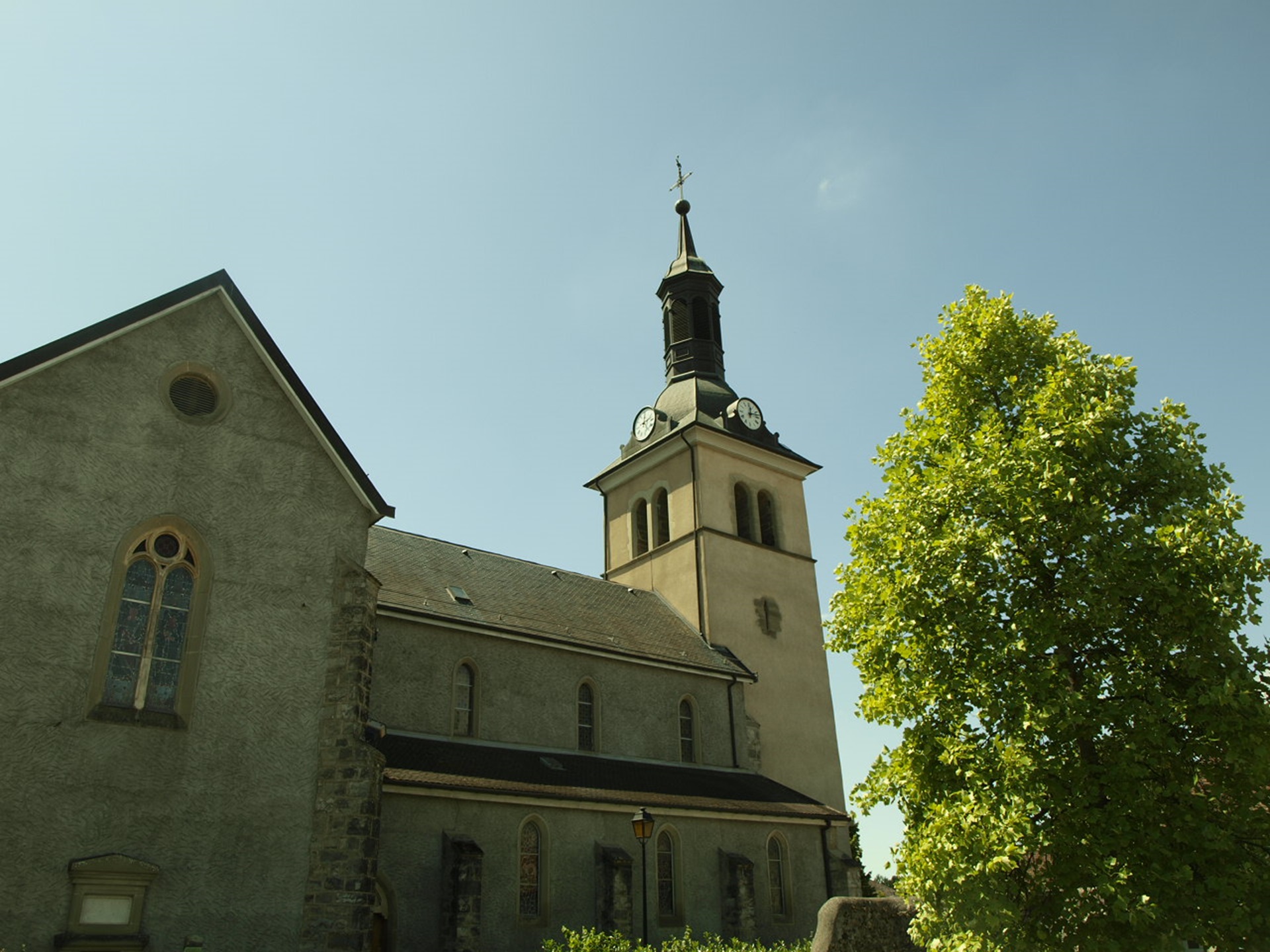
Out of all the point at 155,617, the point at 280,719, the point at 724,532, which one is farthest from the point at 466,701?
the point at 724,532

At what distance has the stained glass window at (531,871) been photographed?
18203 mm

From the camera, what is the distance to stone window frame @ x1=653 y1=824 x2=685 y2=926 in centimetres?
2034

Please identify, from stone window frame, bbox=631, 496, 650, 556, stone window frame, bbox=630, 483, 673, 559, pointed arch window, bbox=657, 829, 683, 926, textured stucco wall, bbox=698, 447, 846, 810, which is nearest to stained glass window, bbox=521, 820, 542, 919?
pointed arch window, bbox=657, 829, 683, 926

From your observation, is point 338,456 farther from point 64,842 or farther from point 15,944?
point 15,944

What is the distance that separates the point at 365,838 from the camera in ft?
44.3

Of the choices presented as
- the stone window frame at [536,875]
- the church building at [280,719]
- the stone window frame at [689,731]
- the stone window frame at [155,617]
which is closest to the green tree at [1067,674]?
the church building at [280,719]

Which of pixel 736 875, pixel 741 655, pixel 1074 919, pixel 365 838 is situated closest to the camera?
pixel 1074 919

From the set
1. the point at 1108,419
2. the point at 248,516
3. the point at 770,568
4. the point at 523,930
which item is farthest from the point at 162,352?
the point at 770,568

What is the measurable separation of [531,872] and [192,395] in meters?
11.1

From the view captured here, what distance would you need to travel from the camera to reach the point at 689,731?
25.5 m

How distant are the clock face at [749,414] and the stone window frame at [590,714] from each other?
44.1ft

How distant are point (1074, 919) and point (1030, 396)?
6.98 metres

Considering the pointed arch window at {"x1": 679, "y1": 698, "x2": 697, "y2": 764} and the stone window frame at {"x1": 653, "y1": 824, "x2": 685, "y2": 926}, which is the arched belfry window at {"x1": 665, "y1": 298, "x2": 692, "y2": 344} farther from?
the stone window frame at {"x1": 653, "y1": 824, "x2": 685, "y2": 926}

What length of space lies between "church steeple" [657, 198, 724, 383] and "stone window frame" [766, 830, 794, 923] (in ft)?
58.3
